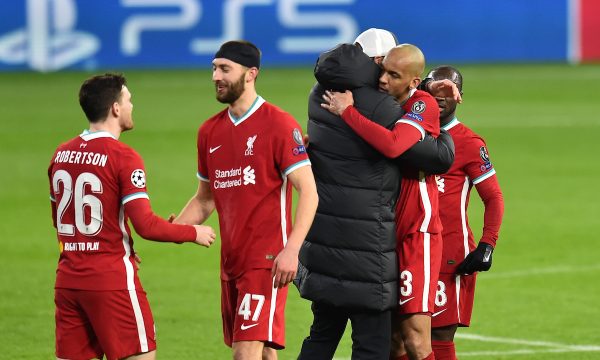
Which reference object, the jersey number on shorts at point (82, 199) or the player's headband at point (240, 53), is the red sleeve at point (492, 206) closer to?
the player's headband at point (240, 53)

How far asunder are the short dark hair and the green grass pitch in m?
2.81

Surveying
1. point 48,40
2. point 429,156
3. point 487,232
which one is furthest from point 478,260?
point 48,40

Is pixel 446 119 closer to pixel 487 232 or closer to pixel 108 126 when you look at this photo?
pixel 487 232

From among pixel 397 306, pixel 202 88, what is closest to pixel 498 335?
pixel 397 306

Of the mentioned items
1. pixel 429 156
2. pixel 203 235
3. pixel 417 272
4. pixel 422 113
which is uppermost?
pixel 422 113

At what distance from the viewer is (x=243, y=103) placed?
7.14 metres

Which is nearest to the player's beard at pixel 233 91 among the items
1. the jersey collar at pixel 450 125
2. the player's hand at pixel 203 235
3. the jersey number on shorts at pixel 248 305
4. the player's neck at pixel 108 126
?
the player's neck at pixel 108 126

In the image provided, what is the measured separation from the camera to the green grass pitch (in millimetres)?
9922

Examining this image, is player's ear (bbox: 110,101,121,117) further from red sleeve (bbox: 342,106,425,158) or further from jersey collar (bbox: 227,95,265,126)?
red sleeve (bbox: 342,106,425,158)

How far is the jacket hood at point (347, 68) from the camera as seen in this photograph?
703 centimetres

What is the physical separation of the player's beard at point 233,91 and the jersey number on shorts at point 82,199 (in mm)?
802

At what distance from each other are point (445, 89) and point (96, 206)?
6.92 feet

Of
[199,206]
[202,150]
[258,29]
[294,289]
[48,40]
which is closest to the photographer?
[202,150]

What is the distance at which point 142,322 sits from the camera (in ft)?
22.6
